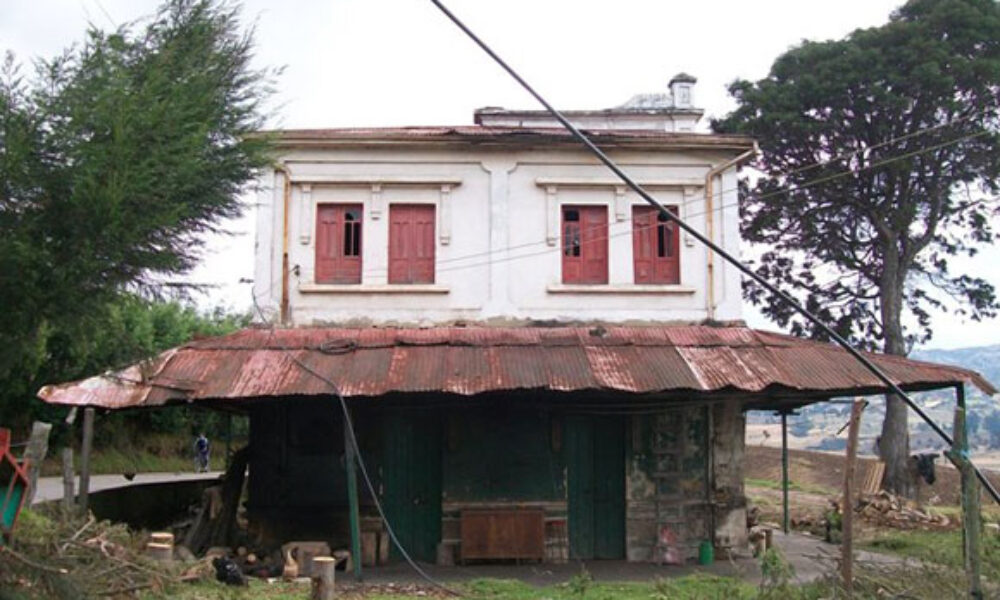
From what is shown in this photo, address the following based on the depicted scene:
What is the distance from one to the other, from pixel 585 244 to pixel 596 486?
3950 millimetres

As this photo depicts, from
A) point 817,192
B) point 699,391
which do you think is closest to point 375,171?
point 699,391

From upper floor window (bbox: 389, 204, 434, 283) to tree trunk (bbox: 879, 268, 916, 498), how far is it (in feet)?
49.9

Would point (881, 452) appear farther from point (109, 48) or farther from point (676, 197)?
point (109, 48)

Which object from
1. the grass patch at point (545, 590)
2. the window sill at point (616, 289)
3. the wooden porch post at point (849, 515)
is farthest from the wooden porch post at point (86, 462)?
the wooden porch post at point (849, 515)

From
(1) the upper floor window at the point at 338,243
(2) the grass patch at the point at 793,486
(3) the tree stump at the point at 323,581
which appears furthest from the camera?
(2) the grass patch at the point at 793,486

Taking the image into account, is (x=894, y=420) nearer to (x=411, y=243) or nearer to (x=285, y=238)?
(x=411, y=243)

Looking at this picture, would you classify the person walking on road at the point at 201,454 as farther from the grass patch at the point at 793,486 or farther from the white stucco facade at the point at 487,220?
the grass patch at the point at 793,486

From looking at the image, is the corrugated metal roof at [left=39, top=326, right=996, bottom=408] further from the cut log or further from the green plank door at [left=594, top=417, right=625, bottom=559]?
the cut log

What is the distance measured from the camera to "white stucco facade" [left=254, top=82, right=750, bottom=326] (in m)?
14.3

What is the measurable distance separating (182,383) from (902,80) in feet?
64.6

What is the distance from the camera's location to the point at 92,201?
6355 millimetres

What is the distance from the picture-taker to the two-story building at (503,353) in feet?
40.2

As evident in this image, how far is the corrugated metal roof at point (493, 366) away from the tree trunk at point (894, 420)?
1232 centimetres

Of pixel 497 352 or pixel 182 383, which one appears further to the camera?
pixel 497 352
